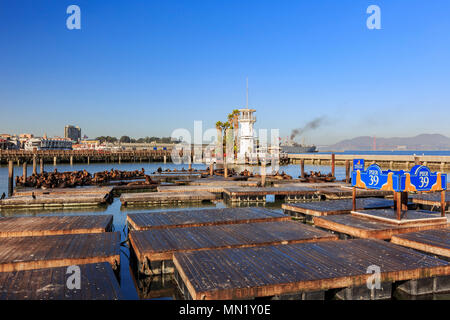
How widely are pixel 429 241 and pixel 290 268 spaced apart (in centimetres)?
422

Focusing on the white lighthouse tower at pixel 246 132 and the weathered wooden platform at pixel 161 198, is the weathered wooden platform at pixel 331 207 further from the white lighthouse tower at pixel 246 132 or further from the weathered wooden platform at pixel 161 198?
the white lighthouse tower at pixel 246 132

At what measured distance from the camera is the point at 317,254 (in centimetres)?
750

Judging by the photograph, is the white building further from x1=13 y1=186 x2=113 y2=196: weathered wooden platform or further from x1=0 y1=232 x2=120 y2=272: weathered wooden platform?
x1=0 y1=232 x2=120 y2=272: weathered wooden platform

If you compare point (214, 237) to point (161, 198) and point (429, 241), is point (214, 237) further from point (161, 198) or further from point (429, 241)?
point (161, 198)

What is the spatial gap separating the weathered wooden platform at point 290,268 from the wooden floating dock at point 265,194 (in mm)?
12093

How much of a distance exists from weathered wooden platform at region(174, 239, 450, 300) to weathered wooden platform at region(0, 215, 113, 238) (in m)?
3.78

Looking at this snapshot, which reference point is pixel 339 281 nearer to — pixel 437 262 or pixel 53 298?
pixel 437 262

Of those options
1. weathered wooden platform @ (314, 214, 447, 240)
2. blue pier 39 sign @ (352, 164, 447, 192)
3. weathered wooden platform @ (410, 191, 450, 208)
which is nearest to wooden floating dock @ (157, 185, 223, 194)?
weathered wooden platform @ (410, 191, 450, 208)

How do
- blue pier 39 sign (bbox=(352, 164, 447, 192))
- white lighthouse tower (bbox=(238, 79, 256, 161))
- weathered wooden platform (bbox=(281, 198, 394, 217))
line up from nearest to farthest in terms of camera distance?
blue pier 39 sign (bbox=(352, 164, 447, 192)) < weathered wooden platform (bbox=(281, 198, 394, 217)) < white lighthouse tower (bbox=(238, 79, 256, 161))

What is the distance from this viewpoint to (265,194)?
2064 cm

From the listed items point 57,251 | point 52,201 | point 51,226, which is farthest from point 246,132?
point 57,251

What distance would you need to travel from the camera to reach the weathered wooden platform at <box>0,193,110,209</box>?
58.0 ft

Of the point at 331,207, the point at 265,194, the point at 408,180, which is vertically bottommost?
the point at 265,194
